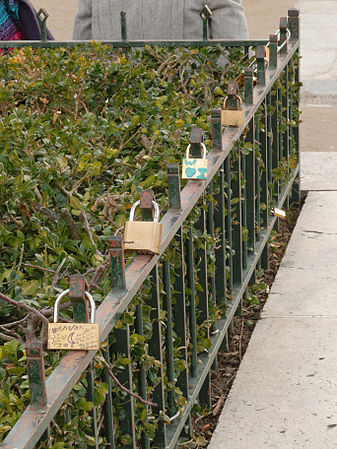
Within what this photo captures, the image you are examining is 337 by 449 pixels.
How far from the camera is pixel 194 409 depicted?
130 inches

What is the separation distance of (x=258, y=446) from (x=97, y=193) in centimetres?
108

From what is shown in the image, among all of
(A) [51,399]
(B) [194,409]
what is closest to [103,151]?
(B) [194,409]

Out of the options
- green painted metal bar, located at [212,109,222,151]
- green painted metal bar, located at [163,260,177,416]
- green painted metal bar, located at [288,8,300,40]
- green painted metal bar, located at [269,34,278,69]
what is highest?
green painted metal bar, located at [288,8,300,40]

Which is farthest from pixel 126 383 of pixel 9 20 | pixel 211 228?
pixel 9 20

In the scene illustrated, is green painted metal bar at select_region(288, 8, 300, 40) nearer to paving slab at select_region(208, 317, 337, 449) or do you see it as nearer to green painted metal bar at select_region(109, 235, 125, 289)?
paving slab at select_region(208, 317, 337, 449)

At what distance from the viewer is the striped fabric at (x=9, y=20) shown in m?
6.32

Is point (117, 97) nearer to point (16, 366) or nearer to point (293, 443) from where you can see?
point (293, 443)

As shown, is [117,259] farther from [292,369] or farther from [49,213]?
[292,369]

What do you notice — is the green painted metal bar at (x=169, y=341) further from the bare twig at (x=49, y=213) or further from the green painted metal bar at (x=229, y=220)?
the green painted metal bar at (x=229, y=220)

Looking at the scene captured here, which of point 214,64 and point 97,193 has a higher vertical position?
point 214,64

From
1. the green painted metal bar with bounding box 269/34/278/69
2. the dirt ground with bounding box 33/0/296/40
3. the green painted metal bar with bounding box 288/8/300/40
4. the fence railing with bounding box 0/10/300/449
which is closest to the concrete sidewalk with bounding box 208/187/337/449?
the fence railing with bounding box 0/10/300/449

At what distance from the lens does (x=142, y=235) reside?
2500 mm

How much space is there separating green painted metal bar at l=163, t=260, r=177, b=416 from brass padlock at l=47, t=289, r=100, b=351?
2.76 ft

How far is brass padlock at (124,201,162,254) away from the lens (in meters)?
2.47
